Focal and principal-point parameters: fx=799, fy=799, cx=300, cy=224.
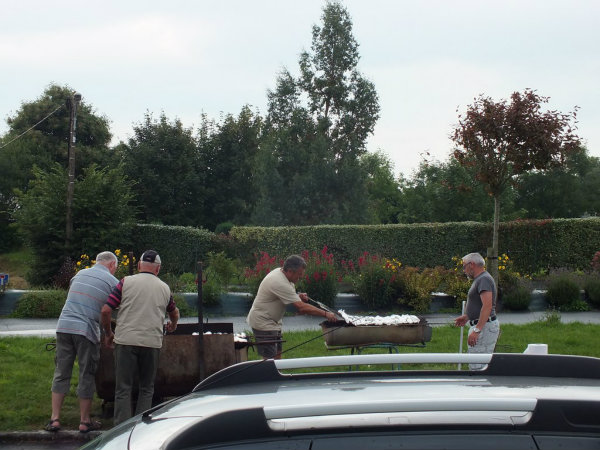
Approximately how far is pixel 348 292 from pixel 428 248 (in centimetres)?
584

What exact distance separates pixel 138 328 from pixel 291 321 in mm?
10279

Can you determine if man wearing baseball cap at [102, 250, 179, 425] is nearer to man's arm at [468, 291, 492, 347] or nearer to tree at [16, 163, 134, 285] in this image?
man's arm at [468, 291, 492, 347]

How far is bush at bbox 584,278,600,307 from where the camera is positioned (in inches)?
796

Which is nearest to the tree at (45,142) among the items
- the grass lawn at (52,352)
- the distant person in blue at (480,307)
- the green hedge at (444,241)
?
the green hedge at (444,241)

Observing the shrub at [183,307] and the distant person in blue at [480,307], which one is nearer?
the distant person in blue at [480,307]

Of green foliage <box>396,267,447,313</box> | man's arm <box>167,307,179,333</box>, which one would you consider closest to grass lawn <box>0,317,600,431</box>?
man's arm <box>167,307,179,333</box>

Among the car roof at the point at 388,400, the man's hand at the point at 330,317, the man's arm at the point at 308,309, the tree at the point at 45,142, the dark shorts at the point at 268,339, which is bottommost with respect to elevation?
the dark shorts at the point at 268,339

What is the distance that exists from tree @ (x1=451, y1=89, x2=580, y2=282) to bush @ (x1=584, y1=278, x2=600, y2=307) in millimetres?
5358

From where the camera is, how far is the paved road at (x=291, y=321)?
16703 mm

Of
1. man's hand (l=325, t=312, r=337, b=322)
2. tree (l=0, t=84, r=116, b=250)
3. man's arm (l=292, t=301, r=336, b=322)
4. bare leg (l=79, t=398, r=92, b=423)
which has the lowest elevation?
bare leg (l=79, t=398, r=92, b=423)

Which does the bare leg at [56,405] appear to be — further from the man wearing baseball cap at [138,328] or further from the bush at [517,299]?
the bush at [517,299]

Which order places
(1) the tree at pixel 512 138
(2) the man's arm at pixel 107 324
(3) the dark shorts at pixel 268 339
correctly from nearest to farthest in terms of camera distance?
(2) the man's arm at pixel 107 324 → (3) the dark shorts at pixel 268 339 → (1) the tree at pixel 512 138

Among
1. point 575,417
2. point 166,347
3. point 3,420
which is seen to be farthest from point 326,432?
point 3,420

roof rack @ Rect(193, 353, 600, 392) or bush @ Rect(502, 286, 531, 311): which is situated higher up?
roof rack @ Rect(193, 353, 600, 392)
